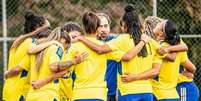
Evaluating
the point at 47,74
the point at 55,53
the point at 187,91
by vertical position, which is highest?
the point at 55,53

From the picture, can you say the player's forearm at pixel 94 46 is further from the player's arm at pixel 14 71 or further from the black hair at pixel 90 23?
the player's arm at pixel 14 71

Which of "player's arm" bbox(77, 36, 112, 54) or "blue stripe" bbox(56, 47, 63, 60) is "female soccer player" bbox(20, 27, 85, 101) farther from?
"player's arm" bbox(77, 36, 112, 54)

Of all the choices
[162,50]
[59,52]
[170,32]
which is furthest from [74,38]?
[170,32]

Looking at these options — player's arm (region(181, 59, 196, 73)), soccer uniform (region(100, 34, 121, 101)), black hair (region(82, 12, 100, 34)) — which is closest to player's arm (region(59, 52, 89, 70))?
black hair (region(82, 12, 100, 34))

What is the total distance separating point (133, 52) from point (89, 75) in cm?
64

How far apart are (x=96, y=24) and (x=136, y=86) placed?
0.95 m

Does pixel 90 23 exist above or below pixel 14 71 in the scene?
above

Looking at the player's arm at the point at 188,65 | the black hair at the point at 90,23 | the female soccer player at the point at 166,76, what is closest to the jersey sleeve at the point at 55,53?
the black hair at the point at 90,23

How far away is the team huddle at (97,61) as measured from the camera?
9383 millimetres

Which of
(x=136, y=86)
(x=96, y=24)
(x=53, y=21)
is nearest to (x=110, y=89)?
(x=136, y=86)

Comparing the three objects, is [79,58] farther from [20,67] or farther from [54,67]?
[20,67]

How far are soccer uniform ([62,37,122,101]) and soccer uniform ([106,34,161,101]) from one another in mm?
384

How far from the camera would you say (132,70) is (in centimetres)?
981

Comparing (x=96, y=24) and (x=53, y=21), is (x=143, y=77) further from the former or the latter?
(x=53, y=21)
